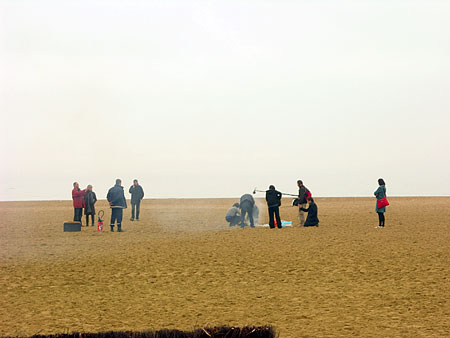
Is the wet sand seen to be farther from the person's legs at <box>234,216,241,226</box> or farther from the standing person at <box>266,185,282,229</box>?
the person's legs at <box>234,216,241,226</box>

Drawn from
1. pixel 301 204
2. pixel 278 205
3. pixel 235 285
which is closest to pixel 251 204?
pixel 278 205

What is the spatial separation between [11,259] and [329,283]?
8.87m

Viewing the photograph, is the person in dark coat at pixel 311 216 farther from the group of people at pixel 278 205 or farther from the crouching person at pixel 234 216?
the crouching person at pixel 234 216

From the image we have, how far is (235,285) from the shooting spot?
33.0 ft

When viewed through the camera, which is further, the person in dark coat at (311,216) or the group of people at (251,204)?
the person in dark coat at (311,216)

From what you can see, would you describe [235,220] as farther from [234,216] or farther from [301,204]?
[301,204]

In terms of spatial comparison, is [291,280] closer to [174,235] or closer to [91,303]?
[91,303]

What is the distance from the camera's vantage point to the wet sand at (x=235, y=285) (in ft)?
24.3

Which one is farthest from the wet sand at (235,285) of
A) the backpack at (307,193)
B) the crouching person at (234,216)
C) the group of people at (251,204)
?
the crouching person at (234,216)

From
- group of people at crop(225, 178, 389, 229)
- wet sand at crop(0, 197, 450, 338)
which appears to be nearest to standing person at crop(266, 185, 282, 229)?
group of people at crop(225, 178, 389, 229)

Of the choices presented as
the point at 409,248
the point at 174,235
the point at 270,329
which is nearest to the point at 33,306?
the point at 270,329

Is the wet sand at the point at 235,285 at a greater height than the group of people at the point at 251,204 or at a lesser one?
lesser

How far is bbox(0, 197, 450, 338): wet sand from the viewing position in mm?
7414

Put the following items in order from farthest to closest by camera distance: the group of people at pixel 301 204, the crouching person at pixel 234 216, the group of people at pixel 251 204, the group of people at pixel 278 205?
1. the crouching person at pixel 234 216
2. the group of people at pixel 278 205
3. the group of people at pixel 251 204
4. the group of people at pixel 301 204
